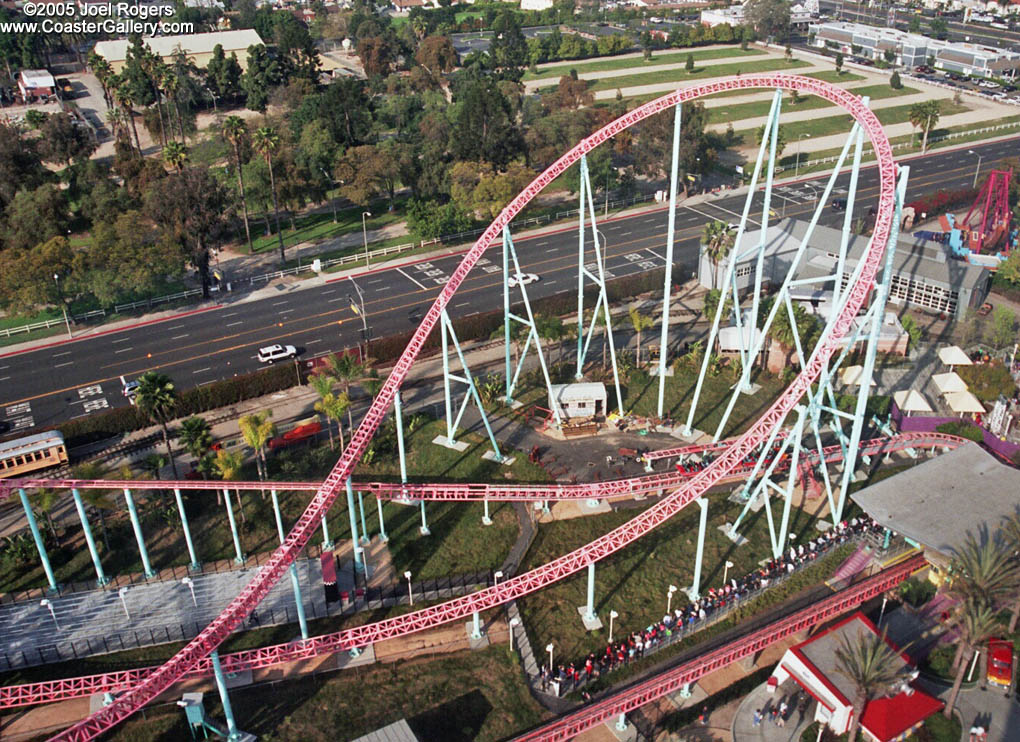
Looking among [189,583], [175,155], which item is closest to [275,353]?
[175,155]

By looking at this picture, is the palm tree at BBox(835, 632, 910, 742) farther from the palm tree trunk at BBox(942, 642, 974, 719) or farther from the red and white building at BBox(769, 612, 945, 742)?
the palm tree trunk at BBox(942, 642, 974, 719)

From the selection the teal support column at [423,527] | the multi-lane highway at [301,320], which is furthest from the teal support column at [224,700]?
the multi-lane highway at [301,320]

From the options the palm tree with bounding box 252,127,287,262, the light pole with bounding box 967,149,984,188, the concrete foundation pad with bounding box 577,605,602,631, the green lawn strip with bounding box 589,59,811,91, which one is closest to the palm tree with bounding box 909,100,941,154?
the light pole with bounding box 967,149,984,188

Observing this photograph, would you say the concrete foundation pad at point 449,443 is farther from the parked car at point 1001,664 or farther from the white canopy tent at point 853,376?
the parked car at point 1001,664

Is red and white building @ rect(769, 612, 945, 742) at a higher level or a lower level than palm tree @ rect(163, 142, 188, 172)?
lower

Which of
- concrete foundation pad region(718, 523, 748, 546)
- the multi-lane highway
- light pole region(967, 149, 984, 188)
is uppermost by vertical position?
light pole region(967, 149, 984, 188)
